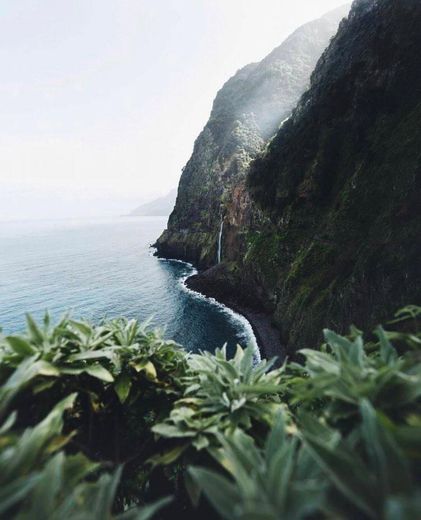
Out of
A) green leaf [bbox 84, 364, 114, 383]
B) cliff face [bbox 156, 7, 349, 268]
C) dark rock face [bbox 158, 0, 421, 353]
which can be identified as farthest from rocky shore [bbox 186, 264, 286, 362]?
green leaf [bbox 84, 364, 114, 383]

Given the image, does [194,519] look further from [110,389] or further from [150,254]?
[150,254]

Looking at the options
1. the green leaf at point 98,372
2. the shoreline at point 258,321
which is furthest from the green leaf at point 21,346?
the shoreline at point 258,321

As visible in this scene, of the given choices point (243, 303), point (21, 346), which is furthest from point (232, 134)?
point (21, 346)

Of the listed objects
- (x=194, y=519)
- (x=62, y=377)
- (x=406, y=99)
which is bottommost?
(x=194, y=519)

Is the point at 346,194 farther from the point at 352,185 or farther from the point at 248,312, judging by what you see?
the point at 248,312

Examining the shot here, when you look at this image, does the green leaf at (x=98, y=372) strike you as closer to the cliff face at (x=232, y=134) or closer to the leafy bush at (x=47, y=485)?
the leafy bush at (x=47, y=485)

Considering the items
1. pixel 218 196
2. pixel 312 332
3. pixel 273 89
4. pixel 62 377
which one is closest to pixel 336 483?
pixel 62 377

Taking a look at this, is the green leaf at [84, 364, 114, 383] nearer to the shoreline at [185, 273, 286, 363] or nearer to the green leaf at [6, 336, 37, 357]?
the green leaf at [6, 336, 37, 357]

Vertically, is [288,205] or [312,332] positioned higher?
[288,205]
